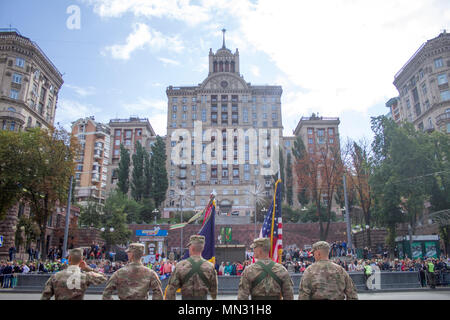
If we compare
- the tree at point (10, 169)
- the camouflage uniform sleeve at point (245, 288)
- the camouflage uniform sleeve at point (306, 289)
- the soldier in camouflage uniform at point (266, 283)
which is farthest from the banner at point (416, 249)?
the tree at point (10, 169)

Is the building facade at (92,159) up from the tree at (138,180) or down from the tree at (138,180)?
up

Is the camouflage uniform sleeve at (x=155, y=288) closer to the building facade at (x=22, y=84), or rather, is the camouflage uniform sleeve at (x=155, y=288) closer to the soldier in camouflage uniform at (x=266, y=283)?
the soldier in camouflage uniform at (x=266, y=283)

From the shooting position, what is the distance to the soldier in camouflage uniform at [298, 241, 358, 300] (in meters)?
5.06

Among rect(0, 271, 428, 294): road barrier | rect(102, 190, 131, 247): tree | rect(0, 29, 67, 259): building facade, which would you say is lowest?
rect(0, 271, 428, 294): road barrier

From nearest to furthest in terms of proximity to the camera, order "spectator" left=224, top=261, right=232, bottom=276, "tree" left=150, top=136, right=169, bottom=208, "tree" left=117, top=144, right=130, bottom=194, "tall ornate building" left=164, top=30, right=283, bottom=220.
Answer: "spectator" left=224, top=261, right=232, bottom=276 → "tree" left=150, top=136, right=169, bottom=208 → "tree" left=117, top=144, right=130, bottom=194 → "tall ornate building" left=164, top=30, right=283, bottom=220

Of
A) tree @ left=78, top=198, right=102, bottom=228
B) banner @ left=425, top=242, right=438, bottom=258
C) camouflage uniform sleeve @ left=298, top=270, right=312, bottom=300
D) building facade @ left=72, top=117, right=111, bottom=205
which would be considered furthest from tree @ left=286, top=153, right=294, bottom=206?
camouflage uniform sleeve @ left=298, top=270, right=312, bottom=300

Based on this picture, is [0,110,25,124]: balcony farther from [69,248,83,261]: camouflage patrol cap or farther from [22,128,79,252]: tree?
[69,248,83,261]: camouflage patrol cap

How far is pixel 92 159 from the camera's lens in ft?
283

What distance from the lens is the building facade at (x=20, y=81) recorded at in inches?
1666

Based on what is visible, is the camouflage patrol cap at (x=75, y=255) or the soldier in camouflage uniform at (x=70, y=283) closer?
the soldier in camouflage uniform at (x=70, y=283)

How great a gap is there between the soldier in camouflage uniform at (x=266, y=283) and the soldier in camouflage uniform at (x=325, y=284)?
0.25 metres

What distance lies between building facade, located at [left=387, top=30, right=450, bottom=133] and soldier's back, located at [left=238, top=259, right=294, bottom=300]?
47.6 meters

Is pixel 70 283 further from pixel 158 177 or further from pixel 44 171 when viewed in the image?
pixel 158 177
